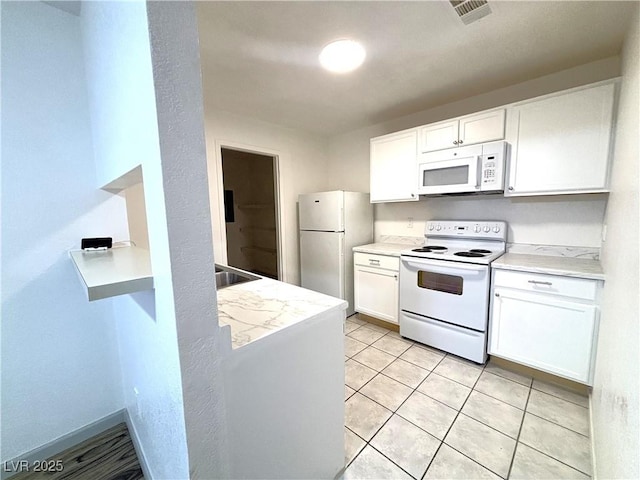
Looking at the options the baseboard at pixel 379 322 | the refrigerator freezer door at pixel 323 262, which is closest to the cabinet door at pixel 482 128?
the refrigerator freezer door at pixel 323 262

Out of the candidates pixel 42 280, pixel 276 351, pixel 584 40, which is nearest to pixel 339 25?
pixel 584 40

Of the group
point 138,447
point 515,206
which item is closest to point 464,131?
point 515,206

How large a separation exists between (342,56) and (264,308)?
68.2 inches

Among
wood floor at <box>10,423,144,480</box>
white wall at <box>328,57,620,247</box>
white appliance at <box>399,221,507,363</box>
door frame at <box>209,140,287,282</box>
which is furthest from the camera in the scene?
door frame at <box>209,140,287,282</box>

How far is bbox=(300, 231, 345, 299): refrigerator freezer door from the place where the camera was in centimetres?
307

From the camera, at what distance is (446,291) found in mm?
2312

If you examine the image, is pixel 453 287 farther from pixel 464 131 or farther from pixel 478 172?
pixel 464 131

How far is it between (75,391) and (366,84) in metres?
3.07

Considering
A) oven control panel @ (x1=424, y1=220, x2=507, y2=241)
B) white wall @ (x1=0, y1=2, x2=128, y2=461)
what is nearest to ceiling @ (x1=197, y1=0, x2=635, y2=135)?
white wall @ (x1=0, y1=2, x2=128, y2=461)

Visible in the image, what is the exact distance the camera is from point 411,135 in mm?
2680

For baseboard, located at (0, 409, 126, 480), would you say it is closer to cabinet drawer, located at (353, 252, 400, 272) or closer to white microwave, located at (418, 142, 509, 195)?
cabinet drawer, located at (353, 252, 400, 272)

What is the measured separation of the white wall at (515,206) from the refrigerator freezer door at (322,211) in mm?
726

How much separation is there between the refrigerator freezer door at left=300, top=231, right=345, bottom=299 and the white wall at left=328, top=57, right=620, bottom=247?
76 centimetres

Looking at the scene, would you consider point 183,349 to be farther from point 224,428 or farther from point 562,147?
point 562,147
